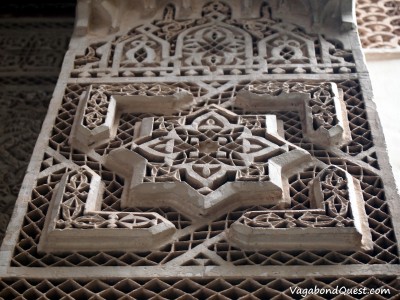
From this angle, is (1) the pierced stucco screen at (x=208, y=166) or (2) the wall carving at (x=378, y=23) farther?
(2) the wall carving at (x=378, y=23)

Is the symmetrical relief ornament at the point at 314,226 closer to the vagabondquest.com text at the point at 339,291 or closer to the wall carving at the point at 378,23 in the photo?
the vagabondquest.com text at the point at 339,291

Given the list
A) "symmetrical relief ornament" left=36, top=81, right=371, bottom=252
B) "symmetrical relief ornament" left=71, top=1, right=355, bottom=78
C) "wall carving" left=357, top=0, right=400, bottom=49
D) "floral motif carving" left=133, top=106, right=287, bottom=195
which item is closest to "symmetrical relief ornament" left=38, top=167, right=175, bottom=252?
"symmetrical relief ornament" left=36, top=81, right=371, bottom=252

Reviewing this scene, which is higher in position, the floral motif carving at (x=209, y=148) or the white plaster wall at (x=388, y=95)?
the floral motif carving at (x=209, y=148)

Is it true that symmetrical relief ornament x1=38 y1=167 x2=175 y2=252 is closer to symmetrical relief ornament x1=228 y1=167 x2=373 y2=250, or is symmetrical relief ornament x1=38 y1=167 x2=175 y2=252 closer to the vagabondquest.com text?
symmetrical relief ornament x1=228 y1=167 x2=373 y2=250

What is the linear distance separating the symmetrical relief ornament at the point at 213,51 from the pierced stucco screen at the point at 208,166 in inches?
0.4

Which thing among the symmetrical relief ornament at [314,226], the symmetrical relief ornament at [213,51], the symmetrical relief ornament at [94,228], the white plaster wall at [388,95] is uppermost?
the symmetrical relief ornament at [213,51]

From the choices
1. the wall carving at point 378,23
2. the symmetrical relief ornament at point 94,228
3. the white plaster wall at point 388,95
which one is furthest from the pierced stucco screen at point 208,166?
the wall carving at point 378,23

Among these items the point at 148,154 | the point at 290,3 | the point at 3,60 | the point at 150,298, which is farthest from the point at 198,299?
the point at 3,60

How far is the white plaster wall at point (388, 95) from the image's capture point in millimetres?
4030

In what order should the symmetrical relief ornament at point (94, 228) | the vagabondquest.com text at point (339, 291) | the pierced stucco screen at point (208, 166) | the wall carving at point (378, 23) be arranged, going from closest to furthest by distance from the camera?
1. the vagabondquest.com text at point (339, 291)
2. the pierced stucco screen at point (208, 166)
3. the symmetrical relief ornament at point (94, 228)
4. the wall carving at point (378, 23)

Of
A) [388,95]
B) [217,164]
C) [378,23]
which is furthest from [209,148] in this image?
[378,23]

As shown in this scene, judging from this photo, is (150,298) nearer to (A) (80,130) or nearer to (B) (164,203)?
(B) (164,203)

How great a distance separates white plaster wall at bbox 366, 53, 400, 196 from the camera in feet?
13.2

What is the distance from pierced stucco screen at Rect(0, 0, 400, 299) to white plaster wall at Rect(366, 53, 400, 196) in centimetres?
37
